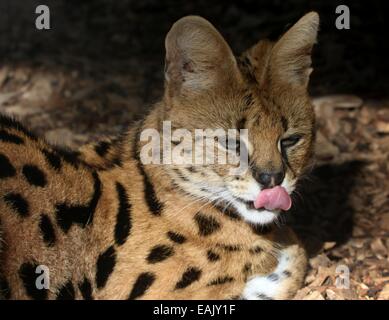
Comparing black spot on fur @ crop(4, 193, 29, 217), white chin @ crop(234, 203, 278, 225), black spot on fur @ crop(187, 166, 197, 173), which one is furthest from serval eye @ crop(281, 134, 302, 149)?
black spot on fur @ crop(4, 193, 29, 217)

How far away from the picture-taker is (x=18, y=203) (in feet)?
11.1

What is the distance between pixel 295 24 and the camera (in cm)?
362

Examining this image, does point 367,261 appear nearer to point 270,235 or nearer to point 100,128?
point 270,235

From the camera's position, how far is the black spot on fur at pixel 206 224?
143 inches

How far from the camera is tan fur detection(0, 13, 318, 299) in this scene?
344 cm

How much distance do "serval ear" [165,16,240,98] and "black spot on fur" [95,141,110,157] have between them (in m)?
0.51

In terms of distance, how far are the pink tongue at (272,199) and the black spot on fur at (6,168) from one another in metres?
1.14

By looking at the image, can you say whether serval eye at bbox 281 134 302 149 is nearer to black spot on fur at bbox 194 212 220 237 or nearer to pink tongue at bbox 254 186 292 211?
pink tongue at bbox 254 186 292 211

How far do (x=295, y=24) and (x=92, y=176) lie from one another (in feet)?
4.09

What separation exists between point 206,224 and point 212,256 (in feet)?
0.53

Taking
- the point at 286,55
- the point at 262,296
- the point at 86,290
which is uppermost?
the point at 286,55

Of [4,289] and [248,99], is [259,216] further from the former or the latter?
[4,289]

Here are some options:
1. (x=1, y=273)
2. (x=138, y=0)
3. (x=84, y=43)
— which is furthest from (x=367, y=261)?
(x=138, y=0)

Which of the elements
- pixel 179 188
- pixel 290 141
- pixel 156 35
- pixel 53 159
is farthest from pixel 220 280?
pixel 156 35
